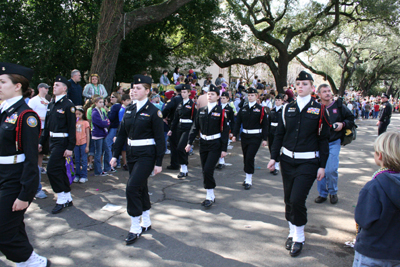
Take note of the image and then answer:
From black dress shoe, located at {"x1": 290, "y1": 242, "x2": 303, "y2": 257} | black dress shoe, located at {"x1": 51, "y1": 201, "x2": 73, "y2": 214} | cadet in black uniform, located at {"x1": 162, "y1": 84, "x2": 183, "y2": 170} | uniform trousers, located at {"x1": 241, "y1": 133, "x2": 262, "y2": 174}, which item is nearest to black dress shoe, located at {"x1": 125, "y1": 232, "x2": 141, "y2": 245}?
black dress shoe, located at {"x1": 51, "y1": 201, "x2": 73, "y2": 214}

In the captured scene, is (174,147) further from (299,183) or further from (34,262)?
(34,262)

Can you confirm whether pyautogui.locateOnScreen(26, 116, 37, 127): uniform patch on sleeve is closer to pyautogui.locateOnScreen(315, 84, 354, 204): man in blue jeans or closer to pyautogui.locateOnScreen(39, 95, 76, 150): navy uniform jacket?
pyautogui.locateOnScreen(39, 95, 76, 150): navy uniform jacket

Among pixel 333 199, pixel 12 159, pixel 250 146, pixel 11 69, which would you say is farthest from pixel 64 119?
pixel 333 199

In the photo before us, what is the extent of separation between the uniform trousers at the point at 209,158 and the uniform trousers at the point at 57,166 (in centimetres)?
250

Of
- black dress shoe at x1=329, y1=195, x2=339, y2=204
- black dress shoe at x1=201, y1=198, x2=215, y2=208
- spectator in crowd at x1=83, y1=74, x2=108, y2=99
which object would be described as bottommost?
black dress shoe at x1=201, y1=198, x2=215, y2=208

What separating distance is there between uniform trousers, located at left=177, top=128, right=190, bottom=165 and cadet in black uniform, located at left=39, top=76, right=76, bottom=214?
299cm

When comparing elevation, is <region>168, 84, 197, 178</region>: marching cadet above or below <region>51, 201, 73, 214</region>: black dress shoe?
above

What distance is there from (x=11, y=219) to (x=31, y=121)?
3.36ft

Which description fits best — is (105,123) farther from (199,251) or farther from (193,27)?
(193,27)

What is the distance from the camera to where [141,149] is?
4.43 meters

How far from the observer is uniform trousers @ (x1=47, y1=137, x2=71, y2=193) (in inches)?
211

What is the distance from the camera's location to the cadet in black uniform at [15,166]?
3.13m

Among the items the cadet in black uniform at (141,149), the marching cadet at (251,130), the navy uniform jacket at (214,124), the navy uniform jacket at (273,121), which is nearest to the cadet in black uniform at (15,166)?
the cadet in black uniform at (141,149)

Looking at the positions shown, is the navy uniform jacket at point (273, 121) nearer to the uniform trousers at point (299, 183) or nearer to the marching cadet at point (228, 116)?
the marching cadet at point (228, 116)
